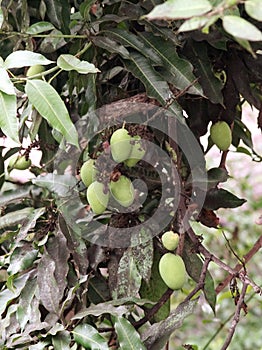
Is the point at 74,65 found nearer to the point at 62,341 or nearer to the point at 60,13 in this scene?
the point at 60,13

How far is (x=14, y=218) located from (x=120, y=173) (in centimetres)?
26

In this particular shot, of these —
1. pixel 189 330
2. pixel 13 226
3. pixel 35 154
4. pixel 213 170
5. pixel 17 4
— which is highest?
pixel 17 4

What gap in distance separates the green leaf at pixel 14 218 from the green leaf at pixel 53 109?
0.32 metres

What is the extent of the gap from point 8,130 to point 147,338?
28 centimetres

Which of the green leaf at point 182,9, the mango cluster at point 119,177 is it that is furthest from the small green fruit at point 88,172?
the green leaf at point 182,9

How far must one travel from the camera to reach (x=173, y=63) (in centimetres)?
69

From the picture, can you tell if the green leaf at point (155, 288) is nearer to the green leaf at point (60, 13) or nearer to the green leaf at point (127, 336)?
the green leaf at point (127, 336)

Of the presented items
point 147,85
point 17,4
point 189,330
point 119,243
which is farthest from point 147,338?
point 189,330


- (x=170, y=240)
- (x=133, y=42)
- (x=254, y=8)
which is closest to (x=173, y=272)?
(x=170, y=240)

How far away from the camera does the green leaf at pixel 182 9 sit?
375mm

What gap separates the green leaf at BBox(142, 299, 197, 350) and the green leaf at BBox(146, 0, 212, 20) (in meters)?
Answer: 0.40

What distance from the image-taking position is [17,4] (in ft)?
2.95

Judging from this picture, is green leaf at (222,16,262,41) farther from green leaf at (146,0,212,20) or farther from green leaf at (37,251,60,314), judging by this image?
green leaf at (37,251,60,314)

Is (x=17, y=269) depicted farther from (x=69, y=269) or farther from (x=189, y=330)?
(x=189, y=330)
